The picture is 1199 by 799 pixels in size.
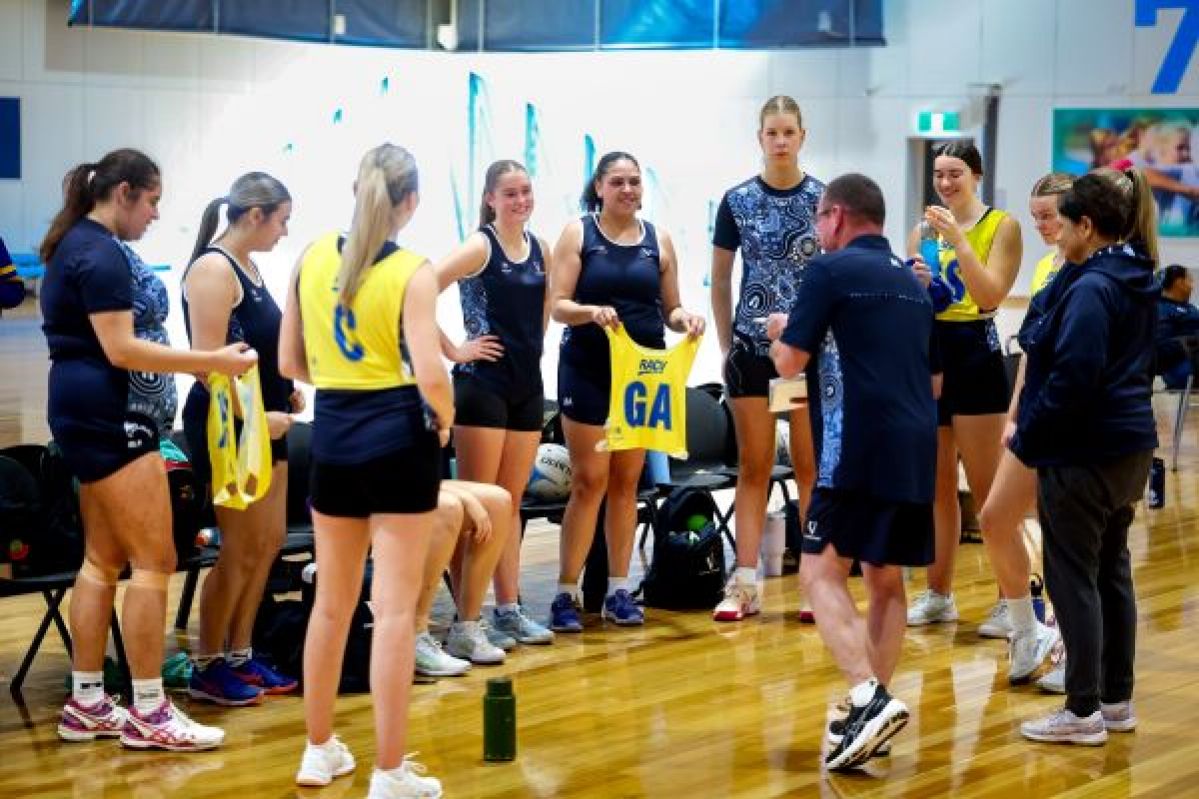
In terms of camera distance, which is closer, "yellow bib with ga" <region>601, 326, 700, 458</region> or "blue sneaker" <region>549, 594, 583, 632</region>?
"yellow bib with ga" <region>601, 326, 700, 458</region>

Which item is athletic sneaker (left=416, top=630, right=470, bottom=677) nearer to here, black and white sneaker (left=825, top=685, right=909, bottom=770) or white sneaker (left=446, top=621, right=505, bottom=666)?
white sneaker (left=446, top=621, right=505, bottom=666)

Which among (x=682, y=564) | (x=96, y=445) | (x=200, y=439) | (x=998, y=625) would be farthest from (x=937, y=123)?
(x=96, y=445)

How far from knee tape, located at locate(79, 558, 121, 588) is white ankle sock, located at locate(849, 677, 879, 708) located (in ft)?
7.13

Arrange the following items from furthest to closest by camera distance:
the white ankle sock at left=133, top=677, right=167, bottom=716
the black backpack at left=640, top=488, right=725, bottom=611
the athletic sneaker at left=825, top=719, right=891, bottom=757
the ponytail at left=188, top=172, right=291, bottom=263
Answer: the black backpack at left=640, top=488, right=725, bottom=611 < the ponytail at left=188, top=172, right=291, bottom=263 < the white ankle sock at left=133, top=677, right=167, bottom=716 < the athletic sneaker at left=825, top=719, right=891, bottom=757

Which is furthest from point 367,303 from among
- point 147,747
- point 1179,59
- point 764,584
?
point 1179,59

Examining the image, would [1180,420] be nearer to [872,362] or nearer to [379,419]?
[872,362]

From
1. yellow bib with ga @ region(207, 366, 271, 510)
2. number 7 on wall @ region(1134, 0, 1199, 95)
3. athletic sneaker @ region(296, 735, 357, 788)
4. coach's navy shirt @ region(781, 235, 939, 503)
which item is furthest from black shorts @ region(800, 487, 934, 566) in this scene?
number 7 on wall @ region(1134, 0, 1199, 95)

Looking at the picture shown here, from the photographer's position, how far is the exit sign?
18.8 metres

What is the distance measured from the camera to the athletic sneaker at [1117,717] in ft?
18.4

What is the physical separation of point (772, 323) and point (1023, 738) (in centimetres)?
144

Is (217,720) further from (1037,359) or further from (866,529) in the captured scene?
(1037,359)

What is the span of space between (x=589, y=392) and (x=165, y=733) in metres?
2.24

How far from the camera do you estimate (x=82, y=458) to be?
5297 mm

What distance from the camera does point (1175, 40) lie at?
1750 cm
